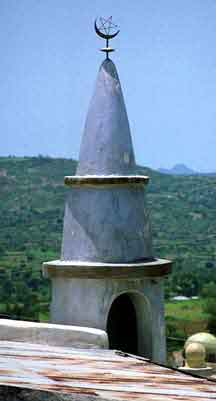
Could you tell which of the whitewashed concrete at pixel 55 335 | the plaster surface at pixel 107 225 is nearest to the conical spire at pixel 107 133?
the plaster surface at pixel 107 225

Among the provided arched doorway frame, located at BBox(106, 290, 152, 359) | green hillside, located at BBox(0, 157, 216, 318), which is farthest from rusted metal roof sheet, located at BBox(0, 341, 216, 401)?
green hillside, located at BBox(0, 157, 216, 318)

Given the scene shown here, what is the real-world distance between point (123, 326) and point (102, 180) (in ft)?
6.36

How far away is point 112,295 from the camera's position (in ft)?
35.4

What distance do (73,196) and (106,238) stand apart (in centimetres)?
63

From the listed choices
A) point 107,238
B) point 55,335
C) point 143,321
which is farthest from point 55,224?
point 55,335

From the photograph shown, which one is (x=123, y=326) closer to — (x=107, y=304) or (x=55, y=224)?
(x=107, y=304)

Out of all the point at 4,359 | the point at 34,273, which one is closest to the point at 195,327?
the point at 34,273

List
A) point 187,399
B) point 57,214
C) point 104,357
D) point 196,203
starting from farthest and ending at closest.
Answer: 1. point 196,203
2. point 57,214
3. point 104,357
4. point 187,399

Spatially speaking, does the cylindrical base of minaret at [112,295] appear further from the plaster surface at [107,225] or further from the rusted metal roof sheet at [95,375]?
the rusted metal roof sheet at [95,375]

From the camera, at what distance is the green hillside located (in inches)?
3034

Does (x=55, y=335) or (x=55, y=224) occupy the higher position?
(x=55, y=335)

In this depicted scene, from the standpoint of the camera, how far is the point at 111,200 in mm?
10922

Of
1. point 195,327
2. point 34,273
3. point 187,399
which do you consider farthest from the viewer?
point 34,273

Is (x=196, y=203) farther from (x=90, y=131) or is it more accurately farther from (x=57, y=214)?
(x=90, y=131)
